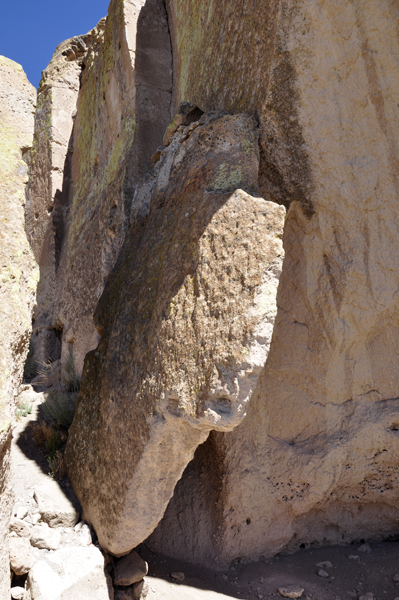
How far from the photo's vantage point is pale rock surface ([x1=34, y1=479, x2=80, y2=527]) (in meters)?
2.94

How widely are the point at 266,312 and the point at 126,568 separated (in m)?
1.80

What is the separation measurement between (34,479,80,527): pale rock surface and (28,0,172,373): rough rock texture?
68.9 inches

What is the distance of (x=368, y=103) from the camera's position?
3.12 m

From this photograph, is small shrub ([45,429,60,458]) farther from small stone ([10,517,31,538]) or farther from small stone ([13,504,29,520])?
small stone ([10,517,31,538])

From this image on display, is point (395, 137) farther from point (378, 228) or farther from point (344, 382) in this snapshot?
point (344, 382)

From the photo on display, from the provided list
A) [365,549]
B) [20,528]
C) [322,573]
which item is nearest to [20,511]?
[20,528]

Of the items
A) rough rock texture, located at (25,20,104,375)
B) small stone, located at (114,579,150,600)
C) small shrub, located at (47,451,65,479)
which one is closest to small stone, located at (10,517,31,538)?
small shrub, located at (47,451,65,479)

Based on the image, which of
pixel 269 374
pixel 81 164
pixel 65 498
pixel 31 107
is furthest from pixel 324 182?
pixel 81 164

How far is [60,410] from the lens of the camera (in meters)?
3.94

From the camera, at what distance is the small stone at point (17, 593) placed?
8.21ft

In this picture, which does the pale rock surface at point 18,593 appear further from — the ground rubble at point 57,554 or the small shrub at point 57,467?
the small shrub at point 57,467

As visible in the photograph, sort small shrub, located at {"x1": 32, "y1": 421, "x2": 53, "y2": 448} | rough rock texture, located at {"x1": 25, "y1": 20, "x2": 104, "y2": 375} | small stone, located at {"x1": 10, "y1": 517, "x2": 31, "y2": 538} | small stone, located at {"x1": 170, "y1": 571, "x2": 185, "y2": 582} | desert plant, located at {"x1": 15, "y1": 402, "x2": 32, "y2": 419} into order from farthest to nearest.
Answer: rough rock texture, located at {"x1": 25, "y1": 20, "x2": 104, "y2": 375} → desert plant, located at {"x1": 15, "y1": 402, "x2": 32, "y2": 419} → small shrub, located at {"x1": 32, "y1": 421, "x2": 53, "y2": 448} → small stone, located at {"x1": 170, "y1": 571, "x2": 185, "y2": 582} → small stone, located at {"x1": 10, "y1": 517, "x2": 31, "y2": 538}

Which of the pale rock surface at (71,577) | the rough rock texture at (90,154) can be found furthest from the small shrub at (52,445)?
the rough rock texture at (90,154)

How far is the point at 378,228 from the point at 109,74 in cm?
375
